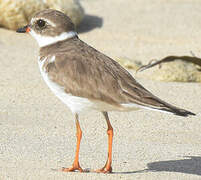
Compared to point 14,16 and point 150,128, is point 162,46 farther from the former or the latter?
point 150,128

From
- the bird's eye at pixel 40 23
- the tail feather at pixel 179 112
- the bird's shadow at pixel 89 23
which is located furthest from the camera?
the bird's shadow at pixel 89 23

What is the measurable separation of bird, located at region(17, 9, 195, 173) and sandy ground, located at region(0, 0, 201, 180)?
0.35 metres

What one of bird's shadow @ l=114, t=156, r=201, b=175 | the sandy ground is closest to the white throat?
the sandy ground

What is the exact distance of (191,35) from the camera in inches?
383

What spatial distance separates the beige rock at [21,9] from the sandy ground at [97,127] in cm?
24

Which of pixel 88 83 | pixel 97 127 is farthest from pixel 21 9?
pixel 88 83

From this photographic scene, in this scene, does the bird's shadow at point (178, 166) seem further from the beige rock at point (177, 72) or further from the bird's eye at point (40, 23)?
the beige rock at point (177, 72)

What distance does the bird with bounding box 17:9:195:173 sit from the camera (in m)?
4.34

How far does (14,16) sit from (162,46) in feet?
8.34

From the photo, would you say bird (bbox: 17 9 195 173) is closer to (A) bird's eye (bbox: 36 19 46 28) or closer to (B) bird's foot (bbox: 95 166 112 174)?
(B) bird's foot (bbox: 95 166 112 174)

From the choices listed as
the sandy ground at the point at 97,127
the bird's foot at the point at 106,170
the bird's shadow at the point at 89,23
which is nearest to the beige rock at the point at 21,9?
the sandy ground at the point at 97,127

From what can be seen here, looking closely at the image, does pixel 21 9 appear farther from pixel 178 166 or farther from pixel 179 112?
pixel 179 112

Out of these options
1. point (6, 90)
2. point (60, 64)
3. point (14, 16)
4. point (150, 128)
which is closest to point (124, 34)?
point (14, 16)

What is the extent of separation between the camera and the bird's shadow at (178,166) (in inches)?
188
